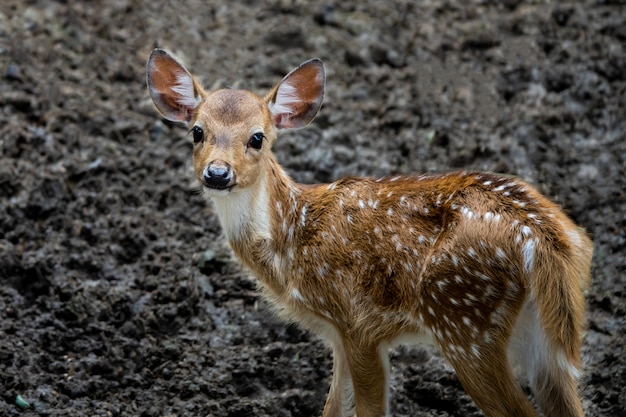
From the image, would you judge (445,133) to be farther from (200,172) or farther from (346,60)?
(200,172)

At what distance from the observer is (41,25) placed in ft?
29.2

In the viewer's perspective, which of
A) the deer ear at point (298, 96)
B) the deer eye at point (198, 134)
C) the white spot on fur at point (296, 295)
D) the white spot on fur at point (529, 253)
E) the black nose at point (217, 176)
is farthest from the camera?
the deer ear at point (298, 96)

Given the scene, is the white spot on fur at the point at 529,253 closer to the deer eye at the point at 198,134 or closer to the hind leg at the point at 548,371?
the hind leg at the point at 548,371

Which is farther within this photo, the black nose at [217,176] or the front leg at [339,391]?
the front leg at [339,391]

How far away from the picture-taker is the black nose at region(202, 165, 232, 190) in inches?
217

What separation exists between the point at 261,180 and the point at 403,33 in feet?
12.3

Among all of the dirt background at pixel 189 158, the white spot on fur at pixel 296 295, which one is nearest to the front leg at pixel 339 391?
the dirt background at pixel 189 158

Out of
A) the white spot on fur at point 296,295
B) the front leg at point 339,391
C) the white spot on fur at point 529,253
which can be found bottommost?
the front leg at point 339,391

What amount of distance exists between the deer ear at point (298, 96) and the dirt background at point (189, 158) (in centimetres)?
136

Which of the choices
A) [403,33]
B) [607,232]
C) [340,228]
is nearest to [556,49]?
[403,33]

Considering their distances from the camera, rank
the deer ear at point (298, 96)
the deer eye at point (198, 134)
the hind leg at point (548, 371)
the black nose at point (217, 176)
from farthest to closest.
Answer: the deer ear at point (298, 96) → the deer eye at point (198, 134) → the black nose at point (217, 176) → the hind leg at point (548, 371)

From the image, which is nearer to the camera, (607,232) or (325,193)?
(325,193)

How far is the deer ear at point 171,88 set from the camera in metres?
6.22

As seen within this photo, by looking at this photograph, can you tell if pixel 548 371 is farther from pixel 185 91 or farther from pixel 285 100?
pixel 185 91
